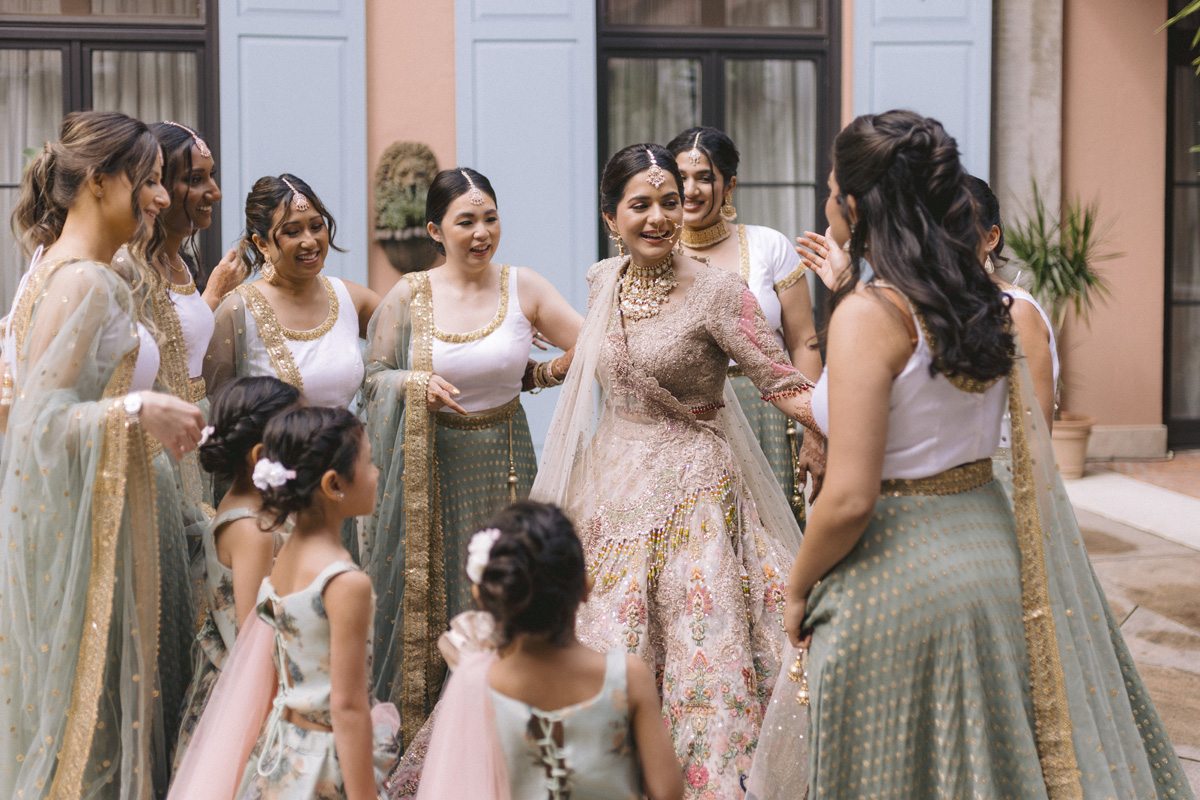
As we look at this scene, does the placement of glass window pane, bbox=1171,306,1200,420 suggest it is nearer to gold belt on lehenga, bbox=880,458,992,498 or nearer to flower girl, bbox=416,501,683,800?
gold belt on lehenga, bbox=880,458,992,498

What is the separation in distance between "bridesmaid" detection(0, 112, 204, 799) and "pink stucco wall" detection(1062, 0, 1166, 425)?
6.80 m

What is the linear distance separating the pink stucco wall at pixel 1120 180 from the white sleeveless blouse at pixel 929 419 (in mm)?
6225

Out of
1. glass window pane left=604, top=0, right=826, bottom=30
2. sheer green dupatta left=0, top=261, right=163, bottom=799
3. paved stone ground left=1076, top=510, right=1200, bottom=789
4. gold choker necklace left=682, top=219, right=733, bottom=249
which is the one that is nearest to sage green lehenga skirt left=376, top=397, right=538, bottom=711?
gold choker necklace left=682, top=219, right=733, bottom=249

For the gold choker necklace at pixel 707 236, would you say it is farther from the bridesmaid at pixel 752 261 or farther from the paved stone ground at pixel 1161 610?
the paved stone ground at pixel 1161 610

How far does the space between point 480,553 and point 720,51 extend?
587 cm

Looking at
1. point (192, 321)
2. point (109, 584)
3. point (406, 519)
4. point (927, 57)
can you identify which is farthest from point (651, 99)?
point (109, 584)

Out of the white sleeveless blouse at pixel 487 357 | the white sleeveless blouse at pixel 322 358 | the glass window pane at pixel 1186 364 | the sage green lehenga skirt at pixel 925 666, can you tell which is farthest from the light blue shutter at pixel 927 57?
the sage green lehenga skirt at pixel 925 666

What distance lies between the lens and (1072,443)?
7363 mm

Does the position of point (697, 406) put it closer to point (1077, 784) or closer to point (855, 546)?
point (855, 546)

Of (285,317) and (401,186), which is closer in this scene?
(285,317)

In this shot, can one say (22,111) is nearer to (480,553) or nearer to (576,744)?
(480,553)

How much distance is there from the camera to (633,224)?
3023 millimetres

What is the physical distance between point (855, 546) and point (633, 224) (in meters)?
1.26

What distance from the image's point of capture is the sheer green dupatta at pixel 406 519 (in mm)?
3457
